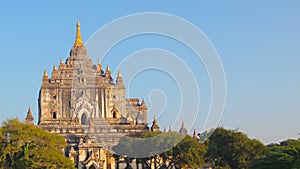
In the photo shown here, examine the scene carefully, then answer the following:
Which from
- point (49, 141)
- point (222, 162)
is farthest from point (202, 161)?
point (49, 141)

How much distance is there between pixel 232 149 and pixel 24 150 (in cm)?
2403

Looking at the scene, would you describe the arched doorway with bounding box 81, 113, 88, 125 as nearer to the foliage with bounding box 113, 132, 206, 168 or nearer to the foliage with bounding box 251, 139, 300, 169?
the foliage with bounding box 113, 132, 206, 168

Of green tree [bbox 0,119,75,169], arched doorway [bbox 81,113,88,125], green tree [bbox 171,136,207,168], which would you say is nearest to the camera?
green tree [bbox 0,119,75,169]

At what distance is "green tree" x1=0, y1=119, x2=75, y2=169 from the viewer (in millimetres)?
49500

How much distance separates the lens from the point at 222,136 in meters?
59.2

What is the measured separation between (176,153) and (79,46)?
125ft

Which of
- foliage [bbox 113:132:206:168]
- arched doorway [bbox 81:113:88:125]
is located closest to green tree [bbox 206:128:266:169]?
foliage [bbox 113:132:206:168]

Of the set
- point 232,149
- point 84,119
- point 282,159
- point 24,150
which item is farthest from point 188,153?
point 84,119

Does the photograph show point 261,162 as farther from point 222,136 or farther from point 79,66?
point 79,66

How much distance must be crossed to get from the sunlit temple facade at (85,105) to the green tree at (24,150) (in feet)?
61.9

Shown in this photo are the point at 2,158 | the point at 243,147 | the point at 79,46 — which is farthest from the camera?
the point at 79,46

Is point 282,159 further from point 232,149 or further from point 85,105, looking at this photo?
point 85,105

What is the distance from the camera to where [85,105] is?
83938mm

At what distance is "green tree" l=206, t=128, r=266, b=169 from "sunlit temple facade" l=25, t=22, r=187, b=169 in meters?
17.3
